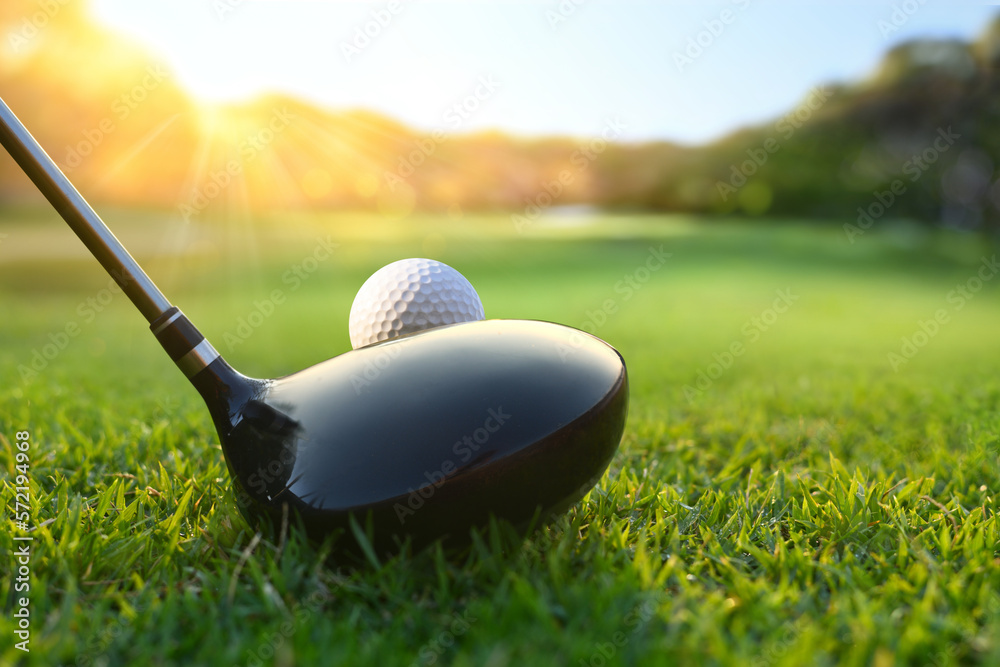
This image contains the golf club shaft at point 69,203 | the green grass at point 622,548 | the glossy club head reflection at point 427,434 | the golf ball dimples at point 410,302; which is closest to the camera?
the green grass at point 622,548

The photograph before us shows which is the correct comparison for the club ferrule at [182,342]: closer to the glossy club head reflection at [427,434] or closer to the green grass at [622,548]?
the glossy club head reflection at [427,434]

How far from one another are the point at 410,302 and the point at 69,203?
95 centimetres

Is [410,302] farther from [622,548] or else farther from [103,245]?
[622,548]

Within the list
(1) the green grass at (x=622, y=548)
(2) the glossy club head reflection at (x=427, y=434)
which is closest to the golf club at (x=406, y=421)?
(2) the glossy club head reflection at (x=427, y=434)

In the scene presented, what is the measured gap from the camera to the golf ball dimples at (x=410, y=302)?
2.12 m

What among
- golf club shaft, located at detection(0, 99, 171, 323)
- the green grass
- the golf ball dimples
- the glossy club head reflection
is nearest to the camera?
the green grass

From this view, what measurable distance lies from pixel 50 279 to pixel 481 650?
15.2 meters

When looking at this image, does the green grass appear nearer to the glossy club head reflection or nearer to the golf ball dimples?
the glossy club head reflection

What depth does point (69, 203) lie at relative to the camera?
172 cm

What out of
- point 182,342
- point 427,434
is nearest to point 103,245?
point 182,342

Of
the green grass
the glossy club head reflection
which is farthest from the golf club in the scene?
the green grass

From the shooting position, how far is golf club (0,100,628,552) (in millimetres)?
1563

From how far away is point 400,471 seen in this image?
5.09 feet

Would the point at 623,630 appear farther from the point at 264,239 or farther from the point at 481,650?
the point at 264,239
